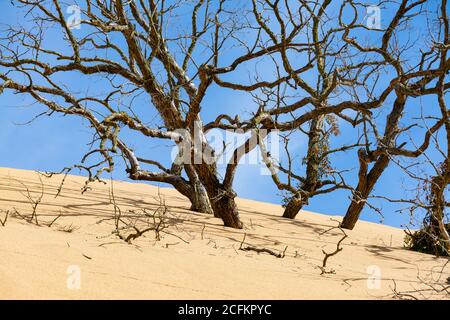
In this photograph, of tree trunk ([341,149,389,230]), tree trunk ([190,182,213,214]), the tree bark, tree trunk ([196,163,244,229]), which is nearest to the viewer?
tree trunk ([196,163,244,229])

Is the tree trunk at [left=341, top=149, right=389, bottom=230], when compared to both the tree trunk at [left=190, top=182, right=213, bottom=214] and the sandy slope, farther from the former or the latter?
the tree trunk at [left=190, top=182, right=213, bottom=214]

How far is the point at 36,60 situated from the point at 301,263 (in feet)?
18.0

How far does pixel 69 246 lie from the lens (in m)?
4.86

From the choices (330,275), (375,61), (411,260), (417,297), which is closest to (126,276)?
(330,275)

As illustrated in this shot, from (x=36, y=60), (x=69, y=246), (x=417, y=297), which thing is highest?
(x=36, y=60)

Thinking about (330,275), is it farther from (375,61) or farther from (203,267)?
(375,61)

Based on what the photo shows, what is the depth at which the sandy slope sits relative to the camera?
3875mm

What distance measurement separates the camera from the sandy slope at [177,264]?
153 inches

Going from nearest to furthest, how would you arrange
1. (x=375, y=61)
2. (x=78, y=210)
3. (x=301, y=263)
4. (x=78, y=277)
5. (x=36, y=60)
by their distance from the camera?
1. (x=78, y=277)
2. (x=301, y=263)
3. (x=78, y=210)
4. (x=36, y=60)
5. (x=375, y=61)

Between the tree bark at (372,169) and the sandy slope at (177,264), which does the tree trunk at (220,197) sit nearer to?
the sandy slope at (177,264)

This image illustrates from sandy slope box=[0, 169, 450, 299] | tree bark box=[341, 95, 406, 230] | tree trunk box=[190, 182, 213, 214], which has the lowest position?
sandy slope box=[0, 169, 450, 299]

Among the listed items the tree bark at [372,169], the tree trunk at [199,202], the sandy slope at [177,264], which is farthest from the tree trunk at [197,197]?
the tree bark at [372,169]

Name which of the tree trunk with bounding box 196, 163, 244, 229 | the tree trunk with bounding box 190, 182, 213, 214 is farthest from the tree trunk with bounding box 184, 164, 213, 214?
the tree trunk with bounding box 196, 163, 244, 229

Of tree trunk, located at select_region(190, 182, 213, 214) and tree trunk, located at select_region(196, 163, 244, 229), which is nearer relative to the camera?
tree trunk, located at select_region(196, 163, 244, 229)
